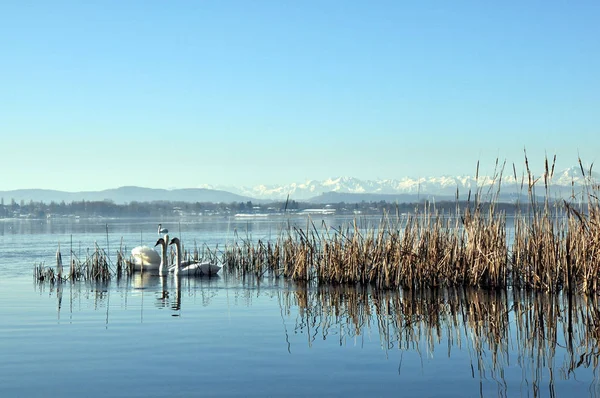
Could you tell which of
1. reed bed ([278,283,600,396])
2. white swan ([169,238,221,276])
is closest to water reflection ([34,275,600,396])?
reed bed ([278,283,600,396])

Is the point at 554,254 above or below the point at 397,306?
above

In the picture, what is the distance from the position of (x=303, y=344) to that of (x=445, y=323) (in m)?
2.64

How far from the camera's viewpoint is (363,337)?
11023 millimetres

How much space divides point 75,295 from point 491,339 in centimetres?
1003

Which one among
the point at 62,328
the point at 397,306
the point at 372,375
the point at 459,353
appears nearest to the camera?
the point at 372,375

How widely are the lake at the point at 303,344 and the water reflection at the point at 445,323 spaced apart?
0.08ft

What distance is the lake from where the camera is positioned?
821 centimetres

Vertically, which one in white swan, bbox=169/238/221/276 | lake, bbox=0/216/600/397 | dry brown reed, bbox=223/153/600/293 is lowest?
lake, bbox=0/216/600/397

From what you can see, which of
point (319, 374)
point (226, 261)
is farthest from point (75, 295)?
point (319, 374)

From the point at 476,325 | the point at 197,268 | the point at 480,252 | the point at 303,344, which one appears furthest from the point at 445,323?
the point at 197,268

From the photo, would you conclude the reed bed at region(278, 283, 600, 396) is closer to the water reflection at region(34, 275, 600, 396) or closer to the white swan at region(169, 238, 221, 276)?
the water reflection at region(34, 275, 600, 396)

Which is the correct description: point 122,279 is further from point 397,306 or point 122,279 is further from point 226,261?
point 397,306

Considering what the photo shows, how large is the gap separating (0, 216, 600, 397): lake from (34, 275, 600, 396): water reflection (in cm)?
3

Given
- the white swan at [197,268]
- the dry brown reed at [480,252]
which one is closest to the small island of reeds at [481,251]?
the dry brown reed at [480,252]
